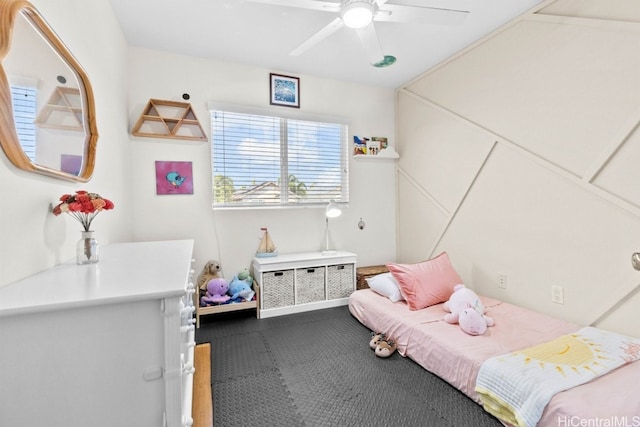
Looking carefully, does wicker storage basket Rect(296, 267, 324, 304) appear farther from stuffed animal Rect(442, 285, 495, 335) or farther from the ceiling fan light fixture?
the ceiling fan light fixture

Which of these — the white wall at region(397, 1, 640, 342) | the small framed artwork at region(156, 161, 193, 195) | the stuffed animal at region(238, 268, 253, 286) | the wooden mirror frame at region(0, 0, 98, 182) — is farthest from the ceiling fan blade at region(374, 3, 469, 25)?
the stuffed animal at region(238, 268, 253, 286)

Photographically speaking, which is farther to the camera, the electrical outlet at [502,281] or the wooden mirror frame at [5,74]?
the electrical outlet at [502,281]

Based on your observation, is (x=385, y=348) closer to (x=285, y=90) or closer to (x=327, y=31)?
(x=327, y=31)

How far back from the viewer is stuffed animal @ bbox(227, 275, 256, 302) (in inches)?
108

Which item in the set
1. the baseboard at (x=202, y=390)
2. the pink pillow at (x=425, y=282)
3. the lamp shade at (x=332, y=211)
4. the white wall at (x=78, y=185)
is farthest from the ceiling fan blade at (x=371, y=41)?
the baseboard at (x=202, y=390)

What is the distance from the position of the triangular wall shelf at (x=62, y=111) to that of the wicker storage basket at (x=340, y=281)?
7.57 feet

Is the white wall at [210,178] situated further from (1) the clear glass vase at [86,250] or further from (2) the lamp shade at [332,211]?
(1) the clear glass vase at [86,250]

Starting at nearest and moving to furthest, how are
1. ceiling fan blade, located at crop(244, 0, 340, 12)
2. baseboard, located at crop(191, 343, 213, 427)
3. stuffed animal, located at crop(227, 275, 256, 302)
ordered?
baseboard, located at crop(191, 343, 213, 427) < ceiling fan blade, located at crop(244, 0, 340, 12) < stuffed animal, located at crop(227, 275, 256, 302)

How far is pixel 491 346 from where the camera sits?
1706mm

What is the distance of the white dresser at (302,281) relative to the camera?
2803 mm

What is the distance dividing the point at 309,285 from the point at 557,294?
2.03 metres

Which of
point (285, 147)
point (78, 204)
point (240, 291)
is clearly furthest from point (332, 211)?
point (78, 204)

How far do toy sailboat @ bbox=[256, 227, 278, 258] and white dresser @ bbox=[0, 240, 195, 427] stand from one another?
6.69 feet

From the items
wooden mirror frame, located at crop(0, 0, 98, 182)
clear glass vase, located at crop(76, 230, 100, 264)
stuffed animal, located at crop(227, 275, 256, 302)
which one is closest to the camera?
wooden mirror frame, located at crop(0, 0, 98, 182)
